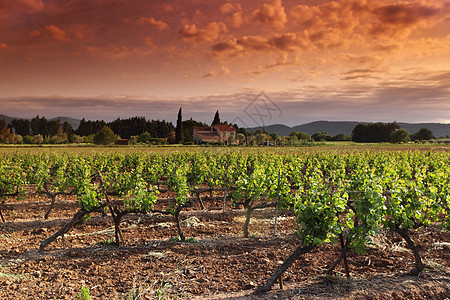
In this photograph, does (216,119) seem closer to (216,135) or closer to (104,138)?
(216,135)

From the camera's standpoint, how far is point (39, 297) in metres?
5.27

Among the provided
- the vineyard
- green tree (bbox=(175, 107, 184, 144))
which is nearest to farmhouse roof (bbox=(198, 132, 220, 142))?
green tree (bbox=(175, 107, 184, 144))

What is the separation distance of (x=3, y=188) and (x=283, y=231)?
35.5 ft

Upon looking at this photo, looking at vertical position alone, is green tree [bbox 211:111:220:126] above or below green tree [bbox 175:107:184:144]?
above

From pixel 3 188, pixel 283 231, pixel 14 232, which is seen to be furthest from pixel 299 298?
pixel 3 188

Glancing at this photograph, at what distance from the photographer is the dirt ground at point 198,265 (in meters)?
5.49

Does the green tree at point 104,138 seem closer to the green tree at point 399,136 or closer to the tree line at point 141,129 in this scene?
the tree line at point 141,129

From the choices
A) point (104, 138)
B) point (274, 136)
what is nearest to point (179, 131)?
point (104, 138)

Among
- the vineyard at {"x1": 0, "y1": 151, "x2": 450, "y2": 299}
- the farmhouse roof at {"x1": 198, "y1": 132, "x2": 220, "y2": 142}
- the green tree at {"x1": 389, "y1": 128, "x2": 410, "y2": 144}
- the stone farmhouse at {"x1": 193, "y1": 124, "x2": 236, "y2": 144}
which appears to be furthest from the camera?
the green tree at {"x1": 389, "y1": 128, "x2": 410, "y2": 144}

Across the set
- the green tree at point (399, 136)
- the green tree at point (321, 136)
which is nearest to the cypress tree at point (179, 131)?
the green tree at point (321, 136)

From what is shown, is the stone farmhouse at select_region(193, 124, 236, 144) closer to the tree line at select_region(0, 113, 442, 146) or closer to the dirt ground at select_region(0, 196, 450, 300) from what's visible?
the tree line at select_region(0, 113, 442, 146)

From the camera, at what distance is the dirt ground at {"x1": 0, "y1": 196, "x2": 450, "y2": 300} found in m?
5.49

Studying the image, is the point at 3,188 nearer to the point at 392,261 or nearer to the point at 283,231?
the point at 283,231

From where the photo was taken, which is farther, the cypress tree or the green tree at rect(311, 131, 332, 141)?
Answer: the green tree at rect(311, 131, 332, 141)
